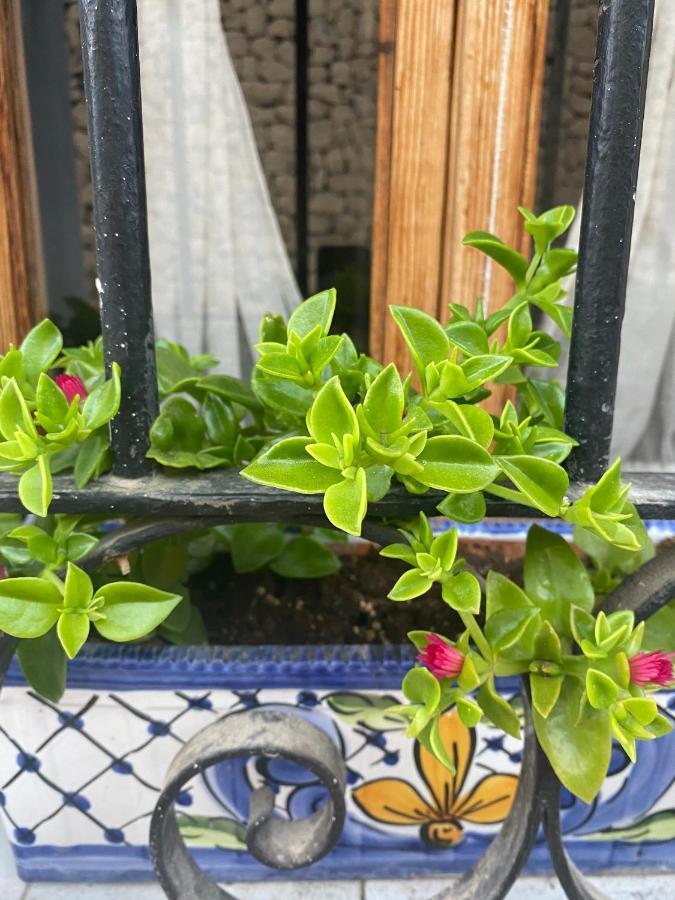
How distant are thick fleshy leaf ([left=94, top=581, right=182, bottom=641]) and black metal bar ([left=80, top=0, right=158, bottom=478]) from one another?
6cm

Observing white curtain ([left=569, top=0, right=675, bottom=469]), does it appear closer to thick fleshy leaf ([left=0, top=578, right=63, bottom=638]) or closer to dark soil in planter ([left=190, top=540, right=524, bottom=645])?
dark soil in planter ([left=190, top=540, right=524, bottom=645])

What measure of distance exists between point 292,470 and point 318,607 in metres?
0.38

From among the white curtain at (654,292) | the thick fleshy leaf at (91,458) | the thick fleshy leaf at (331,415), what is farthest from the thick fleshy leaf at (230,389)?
the white curtain at (654,292)

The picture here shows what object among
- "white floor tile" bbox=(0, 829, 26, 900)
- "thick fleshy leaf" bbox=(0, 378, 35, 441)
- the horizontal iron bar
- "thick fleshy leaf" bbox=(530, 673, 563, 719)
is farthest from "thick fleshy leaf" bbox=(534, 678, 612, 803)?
"white floor tile" bbox=(0, 829, 26, 900)

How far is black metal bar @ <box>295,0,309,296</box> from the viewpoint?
3.80ft

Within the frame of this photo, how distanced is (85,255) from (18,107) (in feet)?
1.06

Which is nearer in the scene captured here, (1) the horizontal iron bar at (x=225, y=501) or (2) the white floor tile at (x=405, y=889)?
(1) the horizontal iron bar at (x=225, y=501)

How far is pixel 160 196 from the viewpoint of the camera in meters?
1.08

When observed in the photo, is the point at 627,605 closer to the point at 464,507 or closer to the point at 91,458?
the point at 464,507

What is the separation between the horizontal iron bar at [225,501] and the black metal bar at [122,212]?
0.07ft

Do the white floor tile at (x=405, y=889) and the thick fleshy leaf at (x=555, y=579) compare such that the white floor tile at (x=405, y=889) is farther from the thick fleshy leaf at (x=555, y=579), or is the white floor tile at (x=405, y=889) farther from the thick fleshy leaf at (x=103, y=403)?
the thick fleshy leaf at (x=103, y=403)

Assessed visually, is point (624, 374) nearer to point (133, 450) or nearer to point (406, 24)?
point (406, 24)

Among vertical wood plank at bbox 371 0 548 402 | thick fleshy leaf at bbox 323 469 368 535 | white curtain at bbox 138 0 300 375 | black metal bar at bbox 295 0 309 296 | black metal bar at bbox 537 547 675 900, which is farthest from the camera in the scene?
black metal bar at bbox 295 0 309 296

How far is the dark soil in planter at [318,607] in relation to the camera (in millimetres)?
691
